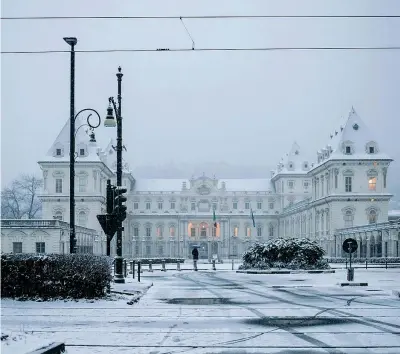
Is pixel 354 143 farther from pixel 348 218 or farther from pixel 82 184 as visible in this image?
pixel 82 184

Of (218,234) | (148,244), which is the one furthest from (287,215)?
(148,244)

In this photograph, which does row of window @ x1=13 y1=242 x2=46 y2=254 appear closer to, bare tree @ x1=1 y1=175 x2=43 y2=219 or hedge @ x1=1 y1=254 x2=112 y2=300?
bare tree @ x1=1 y1=175 x2=43 y2=219

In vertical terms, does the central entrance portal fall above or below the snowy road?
below

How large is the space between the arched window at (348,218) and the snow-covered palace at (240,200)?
13cm

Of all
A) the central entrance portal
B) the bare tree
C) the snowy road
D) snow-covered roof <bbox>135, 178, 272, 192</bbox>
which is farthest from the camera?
snow-covered roof <bbox>135, 178, 272, 192</bbox>

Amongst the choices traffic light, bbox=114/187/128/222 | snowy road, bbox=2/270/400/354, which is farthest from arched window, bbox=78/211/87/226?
snowy road, bbox=2/270/400/354

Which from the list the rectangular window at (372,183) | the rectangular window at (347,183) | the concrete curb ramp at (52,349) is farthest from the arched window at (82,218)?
the concrete curb ramp at (52,349)

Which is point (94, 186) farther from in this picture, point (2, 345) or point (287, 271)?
point (2, 345)

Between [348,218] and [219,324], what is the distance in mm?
79157

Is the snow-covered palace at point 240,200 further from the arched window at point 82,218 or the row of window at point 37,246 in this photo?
the row of window at point 37,246

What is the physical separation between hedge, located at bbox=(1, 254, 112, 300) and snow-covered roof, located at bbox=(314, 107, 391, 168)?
75.5m

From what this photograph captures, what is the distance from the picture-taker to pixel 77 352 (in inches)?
388

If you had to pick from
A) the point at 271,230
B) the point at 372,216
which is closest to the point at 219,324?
the point at 372,216

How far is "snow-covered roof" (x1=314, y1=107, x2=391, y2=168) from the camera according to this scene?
9162 cm
